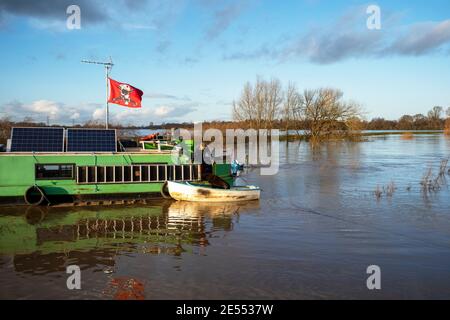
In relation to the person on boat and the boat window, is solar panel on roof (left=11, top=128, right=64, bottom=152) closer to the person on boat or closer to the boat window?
the boat window

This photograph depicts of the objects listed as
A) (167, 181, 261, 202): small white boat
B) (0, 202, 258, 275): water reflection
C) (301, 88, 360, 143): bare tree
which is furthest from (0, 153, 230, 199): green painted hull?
(301, 88, 360, 143): bare tree

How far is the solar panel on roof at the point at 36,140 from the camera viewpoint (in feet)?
68.4

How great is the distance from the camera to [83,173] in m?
21.0

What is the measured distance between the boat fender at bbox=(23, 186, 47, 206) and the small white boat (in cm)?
643

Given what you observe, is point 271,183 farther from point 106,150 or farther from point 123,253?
point 123,253

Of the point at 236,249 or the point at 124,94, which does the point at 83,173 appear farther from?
the point at 236,249

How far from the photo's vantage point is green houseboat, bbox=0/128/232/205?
20078mm

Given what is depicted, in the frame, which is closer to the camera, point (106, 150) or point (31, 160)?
point (31, 160)

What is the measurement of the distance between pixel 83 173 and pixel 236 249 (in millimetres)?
10709

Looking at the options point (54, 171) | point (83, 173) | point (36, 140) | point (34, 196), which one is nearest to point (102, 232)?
point (83, 173)
